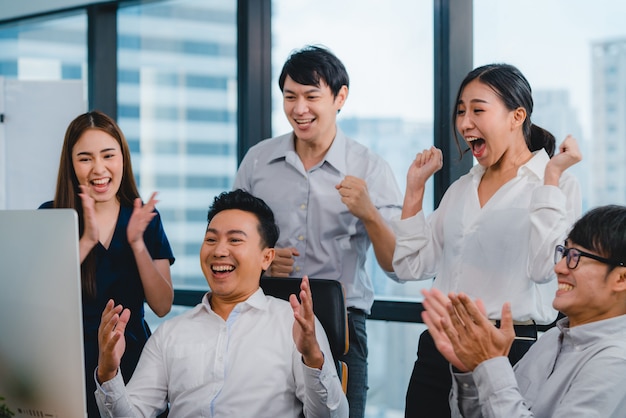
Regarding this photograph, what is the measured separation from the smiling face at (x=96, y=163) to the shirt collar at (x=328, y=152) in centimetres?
59

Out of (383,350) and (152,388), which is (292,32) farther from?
(152,388)

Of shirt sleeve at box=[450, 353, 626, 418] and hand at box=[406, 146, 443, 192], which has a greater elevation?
hand at box=[406, 146, 443, 192]

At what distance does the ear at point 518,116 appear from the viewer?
2135mm

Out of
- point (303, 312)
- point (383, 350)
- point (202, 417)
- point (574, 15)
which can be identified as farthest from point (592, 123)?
point (202, 417)

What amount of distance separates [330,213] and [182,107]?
1743 millimetres

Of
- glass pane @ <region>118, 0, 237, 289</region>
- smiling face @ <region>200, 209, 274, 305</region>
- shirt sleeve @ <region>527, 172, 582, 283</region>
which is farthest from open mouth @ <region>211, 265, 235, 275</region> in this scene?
glass pane @ <region>118, 0, 237, 289</region>

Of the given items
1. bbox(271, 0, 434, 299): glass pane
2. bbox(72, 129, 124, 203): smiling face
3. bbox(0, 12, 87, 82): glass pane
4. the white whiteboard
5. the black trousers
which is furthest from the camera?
bbox(0, 12, 87, 82): glass pane

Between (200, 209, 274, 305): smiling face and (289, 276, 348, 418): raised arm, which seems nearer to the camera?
(289, 276, 348, 418): raised arm

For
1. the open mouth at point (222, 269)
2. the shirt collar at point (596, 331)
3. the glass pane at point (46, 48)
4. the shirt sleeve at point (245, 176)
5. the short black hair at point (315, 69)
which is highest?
the glass pane at point (46, 48)

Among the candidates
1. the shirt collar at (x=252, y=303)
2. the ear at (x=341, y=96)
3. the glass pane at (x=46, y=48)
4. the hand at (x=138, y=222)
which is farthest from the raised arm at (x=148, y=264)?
the glass pane at (x=46, y=48)

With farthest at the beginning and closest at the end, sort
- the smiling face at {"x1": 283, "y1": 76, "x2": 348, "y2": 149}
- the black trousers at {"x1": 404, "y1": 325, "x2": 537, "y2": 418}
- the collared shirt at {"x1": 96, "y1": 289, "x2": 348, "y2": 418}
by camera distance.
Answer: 1. the smiling face at {"x1": 283, "y1": 76, "x2": 348, "y2": 149}
2. the black trousers at {"x1": 404, "y1": 325, "x2": 537, "y2": 418}
3. the collared shirt at {"x1": 96, "y1": 289, "x2": 348, "y2": 418}

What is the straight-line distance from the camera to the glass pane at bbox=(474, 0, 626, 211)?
9.45 ft

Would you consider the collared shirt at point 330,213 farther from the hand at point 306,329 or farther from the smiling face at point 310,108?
the hand at point 306,329

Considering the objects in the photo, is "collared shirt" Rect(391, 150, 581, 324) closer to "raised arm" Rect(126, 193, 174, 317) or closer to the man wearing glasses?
the man wearing glasses
